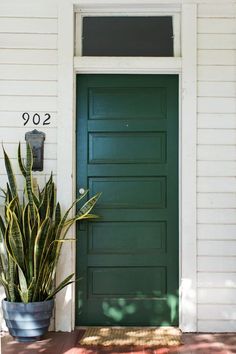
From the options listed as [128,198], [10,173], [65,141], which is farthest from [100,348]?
[65,141]

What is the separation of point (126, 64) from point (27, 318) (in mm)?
2037

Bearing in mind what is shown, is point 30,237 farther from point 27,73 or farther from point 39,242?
point 27,73

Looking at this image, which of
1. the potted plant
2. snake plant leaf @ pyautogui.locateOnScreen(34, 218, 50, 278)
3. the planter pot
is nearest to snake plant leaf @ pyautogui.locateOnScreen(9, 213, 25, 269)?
the potted plant

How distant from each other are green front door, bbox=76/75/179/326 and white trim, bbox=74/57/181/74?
3.5 inches

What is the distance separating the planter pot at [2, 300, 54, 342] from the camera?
122 inches

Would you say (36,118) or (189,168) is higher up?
(36,118)

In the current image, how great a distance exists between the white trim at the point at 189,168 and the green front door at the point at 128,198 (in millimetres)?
113

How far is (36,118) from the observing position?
3.48m

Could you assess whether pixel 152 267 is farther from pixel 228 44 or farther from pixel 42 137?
pixel 228 44

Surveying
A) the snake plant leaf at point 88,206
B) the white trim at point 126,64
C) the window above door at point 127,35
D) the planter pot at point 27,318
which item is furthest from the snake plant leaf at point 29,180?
the window above door at point 127,35

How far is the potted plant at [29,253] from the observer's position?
3.09m

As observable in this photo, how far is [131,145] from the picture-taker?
3.56m

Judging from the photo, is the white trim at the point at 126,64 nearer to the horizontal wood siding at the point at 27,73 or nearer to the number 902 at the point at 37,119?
the horizontal wood siding at the point at 27,73

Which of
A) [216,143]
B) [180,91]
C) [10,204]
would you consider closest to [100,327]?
[10,204]
